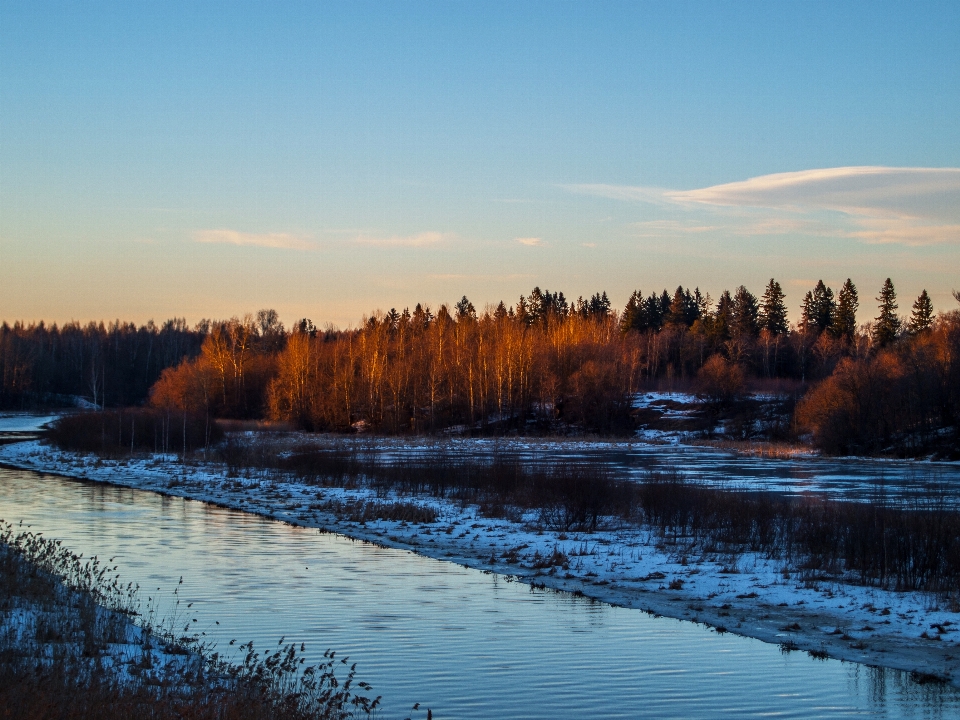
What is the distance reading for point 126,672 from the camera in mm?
9836

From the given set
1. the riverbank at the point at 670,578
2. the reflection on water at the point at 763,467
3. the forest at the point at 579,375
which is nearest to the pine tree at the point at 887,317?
the forest at the point at 579,375

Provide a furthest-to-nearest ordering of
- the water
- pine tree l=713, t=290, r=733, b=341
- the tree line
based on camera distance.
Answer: pine tree l=713, t=290, r=733, b=341
the tree line
the water

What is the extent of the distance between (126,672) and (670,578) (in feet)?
37.4

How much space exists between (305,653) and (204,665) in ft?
5.99

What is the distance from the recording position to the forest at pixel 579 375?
6316cm

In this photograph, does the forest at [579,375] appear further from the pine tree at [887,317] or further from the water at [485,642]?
the water at [485,642]

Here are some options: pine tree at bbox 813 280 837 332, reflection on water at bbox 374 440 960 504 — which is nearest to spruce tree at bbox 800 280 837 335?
pine tree at bbox 813 280 837 332

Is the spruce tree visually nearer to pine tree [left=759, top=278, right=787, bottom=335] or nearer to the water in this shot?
pine tree [left=759, top=278, right=787, bottom=335]

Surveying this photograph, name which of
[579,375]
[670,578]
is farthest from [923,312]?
[670,578]

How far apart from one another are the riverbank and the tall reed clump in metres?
6.93

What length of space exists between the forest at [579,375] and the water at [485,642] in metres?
42.2

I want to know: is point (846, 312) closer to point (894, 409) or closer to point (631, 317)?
point (631, 317)

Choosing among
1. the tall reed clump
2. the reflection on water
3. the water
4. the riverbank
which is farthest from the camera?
the reflection on water

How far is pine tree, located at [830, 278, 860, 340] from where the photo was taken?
13150cm
